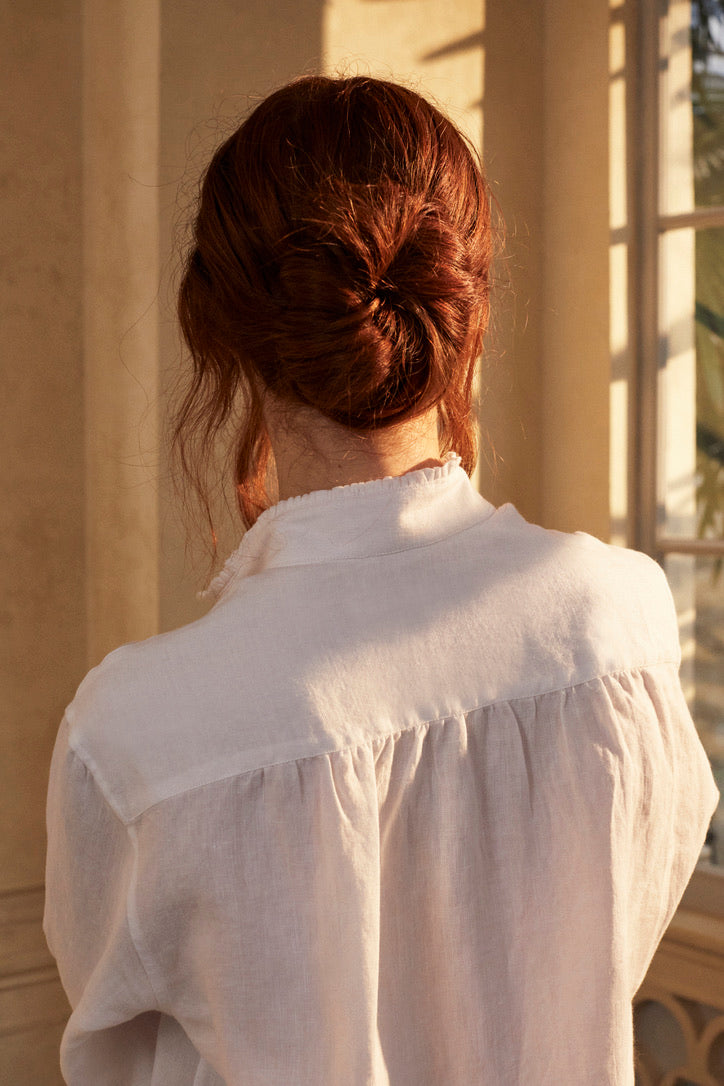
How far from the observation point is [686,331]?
6.12ft

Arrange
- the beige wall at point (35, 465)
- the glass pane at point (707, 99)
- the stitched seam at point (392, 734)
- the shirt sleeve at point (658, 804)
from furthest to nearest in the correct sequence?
the glass pane at point (707, 99) → the beige wall at point (35, 465) → the shirt sleeve at point (658, 804) → the stitched seam at point (392, 734)

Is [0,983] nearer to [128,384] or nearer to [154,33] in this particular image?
[128,384]

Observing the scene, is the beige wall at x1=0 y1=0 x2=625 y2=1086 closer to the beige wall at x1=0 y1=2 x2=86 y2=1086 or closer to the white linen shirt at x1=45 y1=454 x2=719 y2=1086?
the beige wall at x1=0 y1=2 x2=86 y2=1086

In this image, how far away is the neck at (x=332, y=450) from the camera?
73cm

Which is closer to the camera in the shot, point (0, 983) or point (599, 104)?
point (0, 983)

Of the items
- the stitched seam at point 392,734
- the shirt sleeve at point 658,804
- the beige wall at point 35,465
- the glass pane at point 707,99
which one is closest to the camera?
the stitched seam at point 392,734

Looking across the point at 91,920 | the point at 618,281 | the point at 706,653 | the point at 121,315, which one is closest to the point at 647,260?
the point at 618,281

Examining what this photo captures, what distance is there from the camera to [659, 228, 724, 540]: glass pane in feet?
6.02

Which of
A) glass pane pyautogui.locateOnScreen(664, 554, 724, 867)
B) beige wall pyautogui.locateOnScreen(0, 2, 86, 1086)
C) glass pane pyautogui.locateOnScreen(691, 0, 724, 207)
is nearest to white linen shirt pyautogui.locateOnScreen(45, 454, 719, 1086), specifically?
beige wall pyautogui.locateOnScreen(0, 2, 86, 1086)

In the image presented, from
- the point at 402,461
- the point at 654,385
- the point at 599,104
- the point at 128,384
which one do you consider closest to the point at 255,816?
the point at 402,461

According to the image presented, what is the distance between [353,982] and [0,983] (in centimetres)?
104

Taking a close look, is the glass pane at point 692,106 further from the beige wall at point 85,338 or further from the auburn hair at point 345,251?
the auburn hair at point 345,251

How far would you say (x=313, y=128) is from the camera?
66 centimetres

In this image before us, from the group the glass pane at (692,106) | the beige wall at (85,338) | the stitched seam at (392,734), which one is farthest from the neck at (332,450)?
the glass pane at (692,106)
